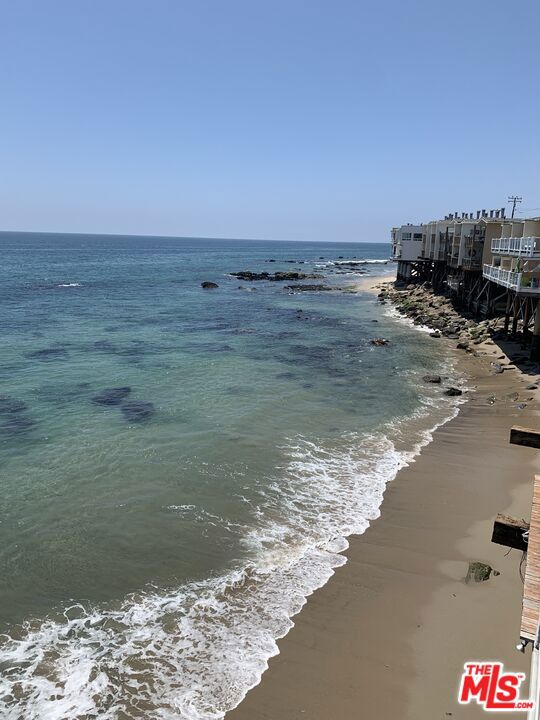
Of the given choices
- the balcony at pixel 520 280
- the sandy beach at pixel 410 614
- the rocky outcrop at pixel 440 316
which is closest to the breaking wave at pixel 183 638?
the sandy beach at pixel 410 614

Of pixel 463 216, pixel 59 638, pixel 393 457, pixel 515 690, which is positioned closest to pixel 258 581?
pixel 59 638

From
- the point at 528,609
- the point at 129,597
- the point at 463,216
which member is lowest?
the point at 129,597

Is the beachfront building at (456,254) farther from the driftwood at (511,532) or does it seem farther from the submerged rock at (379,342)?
the driftwood at (511,532)

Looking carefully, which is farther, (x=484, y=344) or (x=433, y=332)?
(x=433, y=332)

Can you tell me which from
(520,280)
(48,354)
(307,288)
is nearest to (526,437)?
(520,280)

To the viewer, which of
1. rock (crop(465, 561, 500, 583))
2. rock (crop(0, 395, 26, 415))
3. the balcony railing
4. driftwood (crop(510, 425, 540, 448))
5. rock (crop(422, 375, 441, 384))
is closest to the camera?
driftwood (crop(510, 425, 540, 448))

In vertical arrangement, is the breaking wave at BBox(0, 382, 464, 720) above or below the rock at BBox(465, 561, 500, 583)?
below

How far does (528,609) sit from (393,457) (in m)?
11.9

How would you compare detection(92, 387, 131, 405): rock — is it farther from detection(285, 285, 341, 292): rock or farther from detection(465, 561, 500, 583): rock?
detection(285, 285, 341, 292): rock

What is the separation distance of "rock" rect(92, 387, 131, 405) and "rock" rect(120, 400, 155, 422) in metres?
0.63

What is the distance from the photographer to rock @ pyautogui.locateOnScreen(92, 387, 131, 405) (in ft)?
70.8

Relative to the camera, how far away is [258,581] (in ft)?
35.2

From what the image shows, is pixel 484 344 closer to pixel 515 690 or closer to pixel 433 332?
pixel 433 332

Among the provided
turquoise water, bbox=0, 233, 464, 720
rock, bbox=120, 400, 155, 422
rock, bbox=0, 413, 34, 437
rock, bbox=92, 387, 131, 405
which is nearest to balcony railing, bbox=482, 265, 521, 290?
turquoise water, bbox=0, 233, 464, 720
